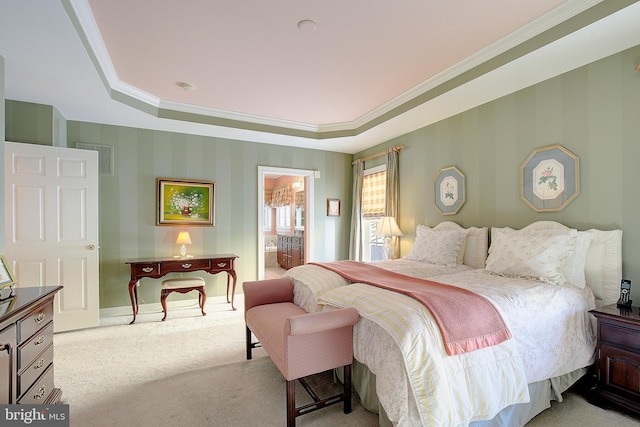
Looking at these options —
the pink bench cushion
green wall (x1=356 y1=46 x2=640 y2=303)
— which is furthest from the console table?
green wall (x1=356 y1=46 x2=640 y2=303)

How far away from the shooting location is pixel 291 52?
2.77 metres

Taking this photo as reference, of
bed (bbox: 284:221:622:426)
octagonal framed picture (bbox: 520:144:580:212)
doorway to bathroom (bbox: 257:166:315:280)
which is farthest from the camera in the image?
doorway to bathroom (bbox: 257:166:315:280)

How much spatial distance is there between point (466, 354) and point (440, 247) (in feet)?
6.14

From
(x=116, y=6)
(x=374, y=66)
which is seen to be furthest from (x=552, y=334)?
(x=116, y=6)

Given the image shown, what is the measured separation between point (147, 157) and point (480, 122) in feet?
14.8

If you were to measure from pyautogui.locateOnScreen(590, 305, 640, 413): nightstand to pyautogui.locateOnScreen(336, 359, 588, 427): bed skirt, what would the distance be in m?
0.19

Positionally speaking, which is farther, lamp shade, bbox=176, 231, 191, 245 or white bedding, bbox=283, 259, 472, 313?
→ lamp shade, bbox=176, 231, 191, 245

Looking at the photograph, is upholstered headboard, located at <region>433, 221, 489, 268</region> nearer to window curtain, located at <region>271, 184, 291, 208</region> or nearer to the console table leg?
the console table leg

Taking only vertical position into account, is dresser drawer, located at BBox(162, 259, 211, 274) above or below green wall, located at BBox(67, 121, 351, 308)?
below

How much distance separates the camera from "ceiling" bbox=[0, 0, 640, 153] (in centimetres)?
216

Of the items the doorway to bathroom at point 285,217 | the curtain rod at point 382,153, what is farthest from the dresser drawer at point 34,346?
the curtain rod at point 382,153

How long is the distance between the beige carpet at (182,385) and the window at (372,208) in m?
2.74

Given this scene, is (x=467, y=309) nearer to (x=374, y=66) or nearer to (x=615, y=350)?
(x=615, y=350)

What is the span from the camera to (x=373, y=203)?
5316 mm
